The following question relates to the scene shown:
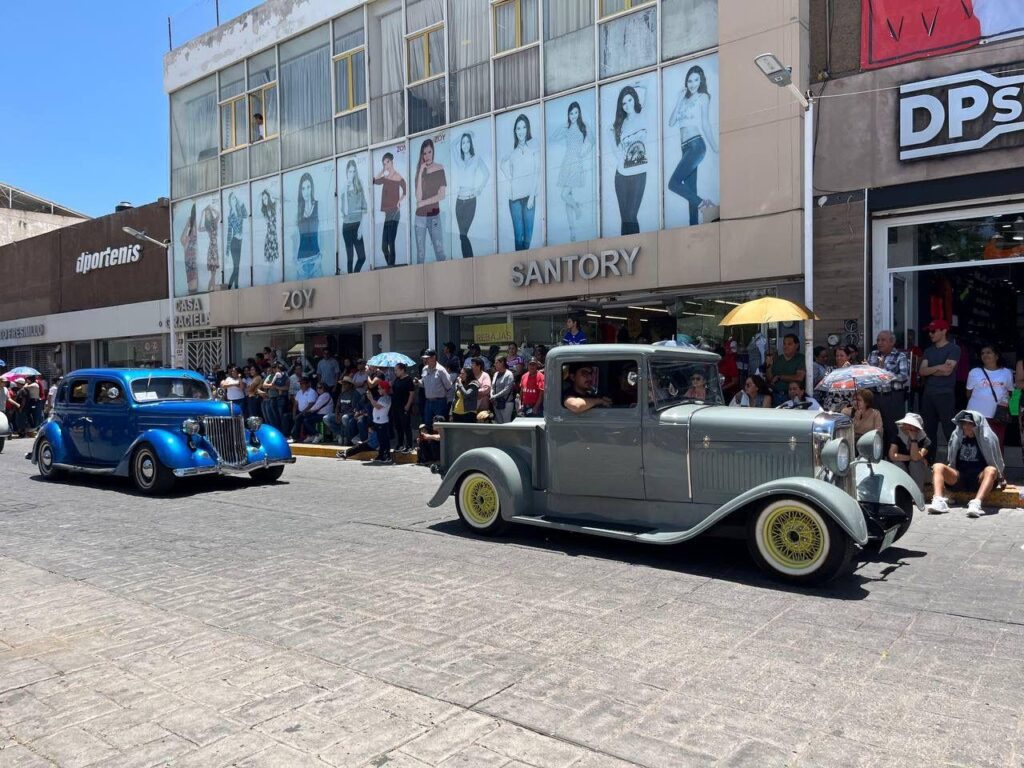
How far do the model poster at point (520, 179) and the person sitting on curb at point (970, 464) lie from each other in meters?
9.14

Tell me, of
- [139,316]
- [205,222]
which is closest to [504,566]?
[205,222]

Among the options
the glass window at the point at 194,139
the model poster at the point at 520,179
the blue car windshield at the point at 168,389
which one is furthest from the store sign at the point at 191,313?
the blue car windshield at the point at 168,389

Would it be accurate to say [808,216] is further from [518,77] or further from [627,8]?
[518,77]

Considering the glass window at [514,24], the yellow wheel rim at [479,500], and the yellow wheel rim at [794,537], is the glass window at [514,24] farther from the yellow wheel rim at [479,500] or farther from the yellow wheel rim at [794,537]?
the yellow wheel rim at [794,537]

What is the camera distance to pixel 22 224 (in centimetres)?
3738

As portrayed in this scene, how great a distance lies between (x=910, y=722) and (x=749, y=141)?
1123 cm

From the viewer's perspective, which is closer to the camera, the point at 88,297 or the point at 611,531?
the point at 611,531

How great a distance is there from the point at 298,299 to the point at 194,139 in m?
7.51

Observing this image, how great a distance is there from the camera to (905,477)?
22.0 feet

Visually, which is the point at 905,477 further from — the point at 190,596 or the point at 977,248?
the point at 977,248

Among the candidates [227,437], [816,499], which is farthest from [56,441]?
[816,499]

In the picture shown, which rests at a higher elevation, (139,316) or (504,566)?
(139,316)

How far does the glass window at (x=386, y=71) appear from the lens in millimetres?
18375

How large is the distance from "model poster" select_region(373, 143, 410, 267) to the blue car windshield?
732 cm
